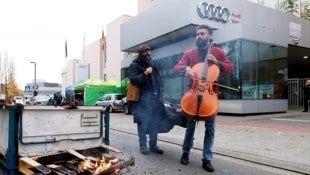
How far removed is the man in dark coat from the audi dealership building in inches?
341

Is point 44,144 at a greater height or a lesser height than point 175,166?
greater

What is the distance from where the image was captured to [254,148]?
24.3 ft

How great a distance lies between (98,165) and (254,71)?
14.1m

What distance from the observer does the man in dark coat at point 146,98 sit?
19.9 feet

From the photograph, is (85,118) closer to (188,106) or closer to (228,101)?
(188,106)

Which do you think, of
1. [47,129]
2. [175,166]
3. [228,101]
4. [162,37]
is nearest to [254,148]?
[175,166]

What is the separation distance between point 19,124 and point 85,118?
35.5 inches

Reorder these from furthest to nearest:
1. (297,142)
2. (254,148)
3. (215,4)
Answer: (215,4) → (297,142) → (254,148)

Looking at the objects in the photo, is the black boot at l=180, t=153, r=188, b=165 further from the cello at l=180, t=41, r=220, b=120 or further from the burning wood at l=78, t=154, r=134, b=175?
the burning wood at l=78, t=154, r=134, b=175

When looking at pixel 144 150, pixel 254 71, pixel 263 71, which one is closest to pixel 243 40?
pixel 254 71

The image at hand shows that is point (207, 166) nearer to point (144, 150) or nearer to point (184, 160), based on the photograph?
point (184, 160)

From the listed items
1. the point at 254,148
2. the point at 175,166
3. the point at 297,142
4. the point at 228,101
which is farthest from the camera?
the point at 228,101

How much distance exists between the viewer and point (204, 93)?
4.89 m

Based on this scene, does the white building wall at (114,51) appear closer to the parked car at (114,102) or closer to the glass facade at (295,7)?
the parked car at (114,102)
